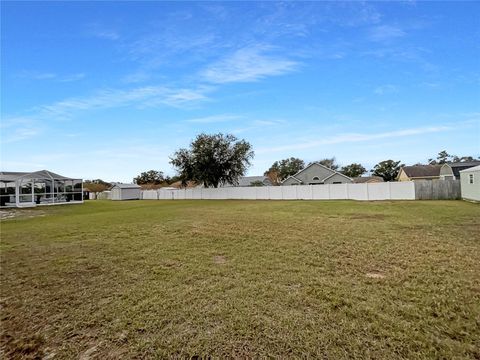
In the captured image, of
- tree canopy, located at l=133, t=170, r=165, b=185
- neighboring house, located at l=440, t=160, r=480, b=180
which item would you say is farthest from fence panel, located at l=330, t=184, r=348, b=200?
tree canopy, located at l=133, t=170, r=165, b=185

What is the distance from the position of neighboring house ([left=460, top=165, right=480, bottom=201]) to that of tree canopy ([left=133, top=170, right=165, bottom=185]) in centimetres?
6340

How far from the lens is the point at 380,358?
2.40 m

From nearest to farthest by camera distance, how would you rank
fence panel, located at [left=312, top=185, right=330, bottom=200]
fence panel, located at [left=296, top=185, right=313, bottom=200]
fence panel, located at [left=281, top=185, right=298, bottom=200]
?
1. fence panel, located at [left=312, top=185, right=330, bottom=200]
2. fence panel, located at [left=296, top=185, right=313, bottom=200]
3. fence panel, located at [left=281, top=185, right=298, bottom=200]

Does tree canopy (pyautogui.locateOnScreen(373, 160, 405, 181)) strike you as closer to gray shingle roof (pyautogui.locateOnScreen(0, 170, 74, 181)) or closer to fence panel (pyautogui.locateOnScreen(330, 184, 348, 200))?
fence panel (pyautogui.locateOnScreen(330, 184, 348, 200))

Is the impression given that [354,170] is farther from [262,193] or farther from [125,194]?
[125,194]

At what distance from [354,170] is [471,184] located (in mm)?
49929

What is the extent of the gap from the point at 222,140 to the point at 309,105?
67.0 feet

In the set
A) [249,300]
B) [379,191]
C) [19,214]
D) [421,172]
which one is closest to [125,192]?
[19,214]

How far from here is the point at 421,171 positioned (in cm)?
4100

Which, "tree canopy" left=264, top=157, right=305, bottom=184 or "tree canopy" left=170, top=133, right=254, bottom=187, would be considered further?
"tree canopy" left=264, top=157, right=305, bottom=184

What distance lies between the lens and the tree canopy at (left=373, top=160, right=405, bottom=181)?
192ft

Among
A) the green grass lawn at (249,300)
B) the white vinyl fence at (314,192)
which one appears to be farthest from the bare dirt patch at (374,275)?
the white vinyl fence at (314,192)

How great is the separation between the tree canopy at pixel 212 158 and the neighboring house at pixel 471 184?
24.2m

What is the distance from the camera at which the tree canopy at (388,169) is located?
2303 inches
